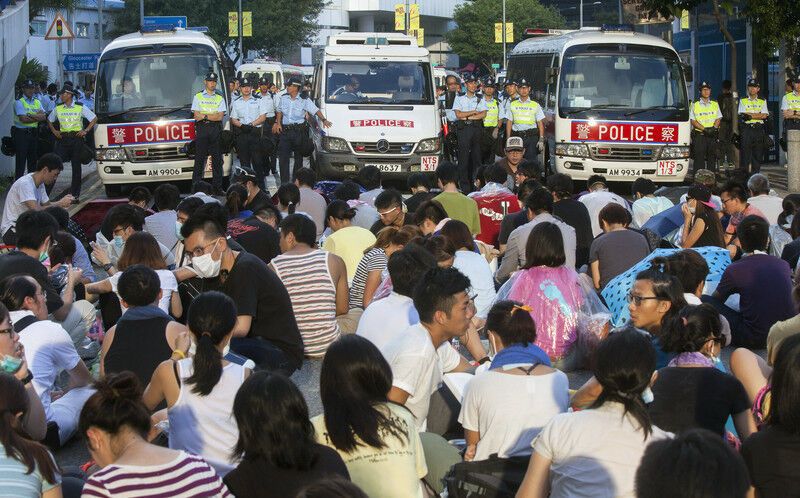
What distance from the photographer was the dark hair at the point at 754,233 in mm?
9625

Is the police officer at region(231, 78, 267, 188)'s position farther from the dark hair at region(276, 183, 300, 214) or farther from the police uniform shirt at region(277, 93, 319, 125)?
the dark hair at region(276, 183, 300, 214)

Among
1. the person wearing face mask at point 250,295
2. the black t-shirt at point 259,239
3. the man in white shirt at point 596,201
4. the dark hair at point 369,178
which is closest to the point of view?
the person wearing face mask at point 250,295

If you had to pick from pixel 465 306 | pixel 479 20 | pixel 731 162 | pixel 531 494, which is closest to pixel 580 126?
pixel 731 162

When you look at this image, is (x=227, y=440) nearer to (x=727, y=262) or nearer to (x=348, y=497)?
(x=348, y=497)

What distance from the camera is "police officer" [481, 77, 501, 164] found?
22219 mm

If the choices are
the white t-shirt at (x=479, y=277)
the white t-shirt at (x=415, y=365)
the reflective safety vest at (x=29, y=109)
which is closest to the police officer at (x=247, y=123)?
the reflective safety vest at (x=29, y=109)

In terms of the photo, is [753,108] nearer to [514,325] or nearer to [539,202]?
[539,202]

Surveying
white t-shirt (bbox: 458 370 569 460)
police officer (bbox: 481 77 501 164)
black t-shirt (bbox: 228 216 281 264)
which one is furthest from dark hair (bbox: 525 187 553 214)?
police officer (bbox: 481 77 501 164)

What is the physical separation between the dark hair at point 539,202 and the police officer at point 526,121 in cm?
1022

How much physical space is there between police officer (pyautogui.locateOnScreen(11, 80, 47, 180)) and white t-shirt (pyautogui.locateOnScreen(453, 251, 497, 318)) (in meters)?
14.6

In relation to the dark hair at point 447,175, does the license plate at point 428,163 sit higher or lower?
lower

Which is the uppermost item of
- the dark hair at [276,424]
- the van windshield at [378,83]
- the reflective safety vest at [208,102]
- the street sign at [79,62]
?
the street sign at [79,62]

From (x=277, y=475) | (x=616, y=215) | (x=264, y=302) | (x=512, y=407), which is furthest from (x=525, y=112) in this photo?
(x=277, y=475)

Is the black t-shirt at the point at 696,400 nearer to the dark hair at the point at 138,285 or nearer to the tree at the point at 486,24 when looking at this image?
the dark hair at the point at 138,285
